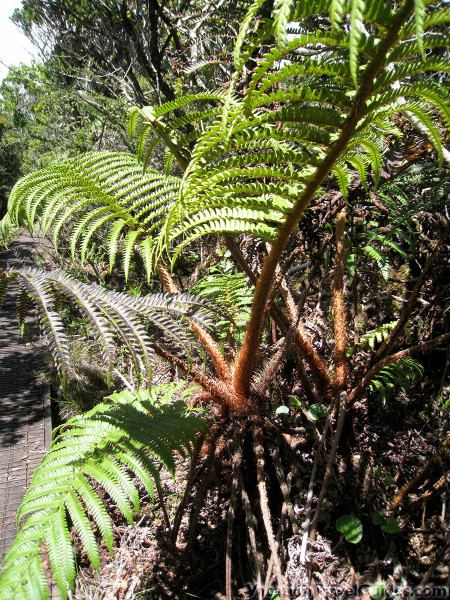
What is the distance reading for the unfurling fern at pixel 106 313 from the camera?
965 mm

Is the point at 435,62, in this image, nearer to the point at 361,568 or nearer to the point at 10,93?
the point at 361,568

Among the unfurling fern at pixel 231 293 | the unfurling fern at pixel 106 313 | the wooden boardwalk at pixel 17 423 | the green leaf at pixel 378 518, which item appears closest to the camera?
the unfurling fern at pixel 106 313

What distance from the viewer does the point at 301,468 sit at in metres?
1.45

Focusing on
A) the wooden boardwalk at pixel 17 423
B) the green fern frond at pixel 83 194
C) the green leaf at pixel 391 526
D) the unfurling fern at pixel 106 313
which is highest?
the green fern frond at pixel 83 194

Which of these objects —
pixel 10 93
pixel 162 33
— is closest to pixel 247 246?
pixel 162 33

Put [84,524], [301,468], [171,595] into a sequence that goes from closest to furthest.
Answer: [84,524], [171,595], [301,468]

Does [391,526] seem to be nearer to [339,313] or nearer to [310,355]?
[310,355]

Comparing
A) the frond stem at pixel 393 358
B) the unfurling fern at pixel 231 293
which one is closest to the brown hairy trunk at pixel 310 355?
the frond stem at pixel 393 358

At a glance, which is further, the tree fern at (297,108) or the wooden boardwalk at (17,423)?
the wooden boardwalk at (17,423)

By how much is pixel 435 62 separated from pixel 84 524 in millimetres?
1332

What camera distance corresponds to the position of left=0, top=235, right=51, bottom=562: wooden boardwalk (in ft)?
7.07

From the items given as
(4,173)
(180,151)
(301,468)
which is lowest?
(301,468)

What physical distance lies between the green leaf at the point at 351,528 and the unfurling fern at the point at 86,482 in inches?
20.4

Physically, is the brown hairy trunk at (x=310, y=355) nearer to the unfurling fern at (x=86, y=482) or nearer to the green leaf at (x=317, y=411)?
the green leaf at (x=317, y=411)
